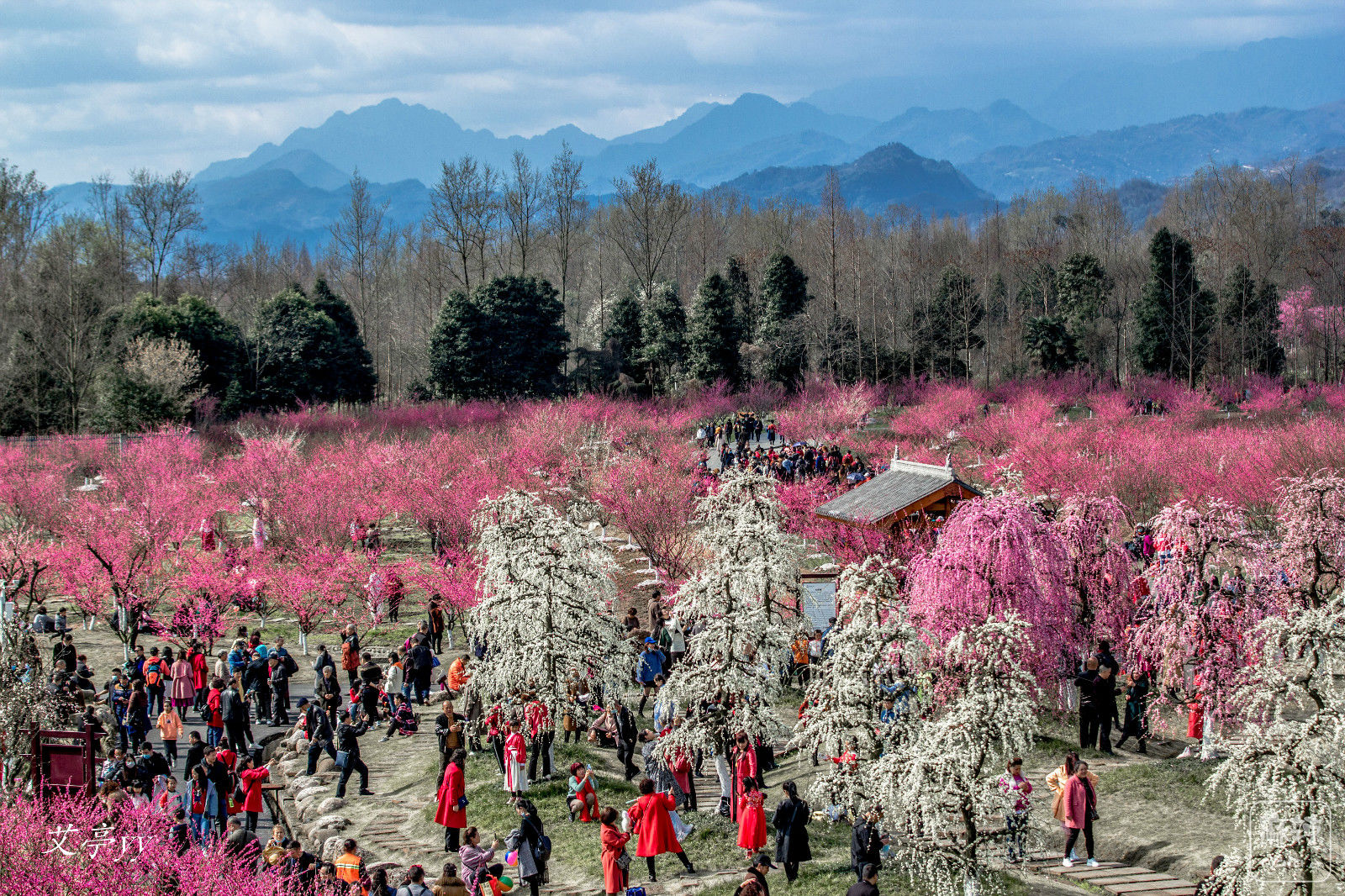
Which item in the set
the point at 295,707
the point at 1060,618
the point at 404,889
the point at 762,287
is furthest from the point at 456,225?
the point at 404,889

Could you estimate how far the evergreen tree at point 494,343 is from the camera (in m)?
54.2

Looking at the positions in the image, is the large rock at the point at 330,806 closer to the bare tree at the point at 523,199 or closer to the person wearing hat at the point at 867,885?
the person wearing hat at the point at 867,885

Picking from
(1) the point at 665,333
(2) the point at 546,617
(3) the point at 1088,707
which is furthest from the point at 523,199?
(3) the point at 1088,707

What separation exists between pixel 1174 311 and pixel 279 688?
4995cm

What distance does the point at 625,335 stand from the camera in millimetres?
60969

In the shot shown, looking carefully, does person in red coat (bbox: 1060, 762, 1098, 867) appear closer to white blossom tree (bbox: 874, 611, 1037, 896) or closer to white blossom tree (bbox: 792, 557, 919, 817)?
white blossom tree (bbox: 874, 611, 1037, 896)

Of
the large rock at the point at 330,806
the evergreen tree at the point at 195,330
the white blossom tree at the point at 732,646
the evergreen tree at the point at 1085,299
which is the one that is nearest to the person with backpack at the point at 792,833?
the white blossom tree at the point at 732,646

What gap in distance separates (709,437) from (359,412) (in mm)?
15808

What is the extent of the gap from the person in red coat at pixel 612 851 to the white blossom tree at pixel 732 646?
6.38 ft

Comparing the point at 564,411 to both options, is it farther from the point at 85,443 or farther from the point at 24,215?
the point at 24,215

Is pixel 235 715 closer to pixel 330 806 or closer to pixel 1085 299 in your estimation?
pixel 330 806

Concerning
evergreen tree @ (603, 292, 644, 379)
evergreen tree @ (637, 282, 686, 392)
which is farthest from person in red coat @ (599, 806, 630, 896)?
evergreen tree @ (603, 292, 644, 379)

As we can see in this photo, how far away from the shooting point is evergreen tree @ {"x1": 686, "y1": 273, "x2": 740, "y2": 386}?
57.3m

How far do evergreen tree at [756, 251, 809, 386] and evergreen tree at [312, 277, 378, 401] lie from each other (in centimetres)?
2104
